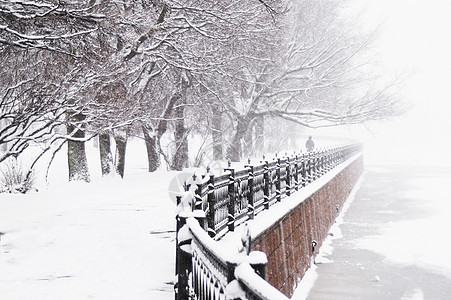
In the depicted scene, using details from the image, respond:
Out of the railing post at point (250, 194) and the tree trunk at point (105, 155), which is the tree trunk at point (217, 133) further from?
the railing post at point (250, 194)

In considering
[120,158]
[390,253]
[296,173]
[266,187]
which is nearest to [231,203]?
[266,187]

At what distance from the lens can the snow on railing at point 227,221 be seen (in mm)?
3213

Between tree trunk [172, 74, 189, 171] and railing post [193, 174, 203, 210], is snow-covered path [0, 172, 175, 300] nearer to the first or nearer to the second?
railing post [193, 174, 203, 210]

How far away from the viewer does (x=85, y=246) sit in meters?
9.27

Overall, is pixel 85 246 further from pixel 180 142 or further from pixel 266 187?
pixel 180 142

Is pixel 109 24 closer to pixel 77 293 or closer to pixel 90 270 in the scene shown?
pixel 90 270

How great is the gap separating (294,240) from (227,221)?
2668 mm

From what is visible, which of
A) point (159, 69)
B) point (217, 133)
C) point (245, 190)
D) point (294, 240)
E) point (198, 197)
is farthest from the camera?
point (217, 133)

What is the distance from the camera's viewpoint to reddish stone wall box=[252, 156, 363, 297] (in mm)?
9241

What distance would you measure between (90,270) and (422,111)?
422 feet

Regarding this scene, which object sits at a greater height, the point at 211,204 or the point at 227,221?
→ the point at 211,204

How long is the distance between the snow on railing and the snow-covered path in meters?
0.87

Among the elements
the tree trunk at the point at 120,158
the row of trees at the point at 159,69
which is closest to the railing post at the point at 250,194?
the row of trees at the point at 159,69

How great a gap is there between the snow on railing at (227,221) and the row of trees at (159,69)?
15.6ft
